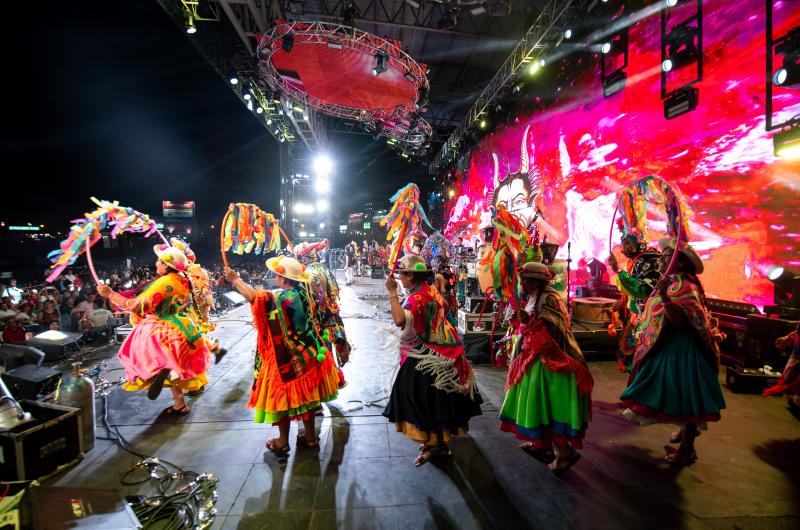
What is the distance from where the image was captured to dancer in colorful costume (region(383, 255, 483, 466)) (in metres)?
2.74

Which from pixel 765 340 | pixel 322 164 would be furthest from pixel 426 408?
pixel 322 164

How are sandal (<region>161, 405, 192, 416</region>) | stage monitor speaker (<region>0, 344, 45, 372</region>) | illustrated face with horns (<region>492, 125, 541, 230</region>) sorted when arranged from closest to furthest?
sandal (<region>161, 405, 192, 416</region>), stage monitor speaker (<region>0, 344, 45, 372</region>), illustrated face with horns (<region>492, 125, 541, 230</region>)

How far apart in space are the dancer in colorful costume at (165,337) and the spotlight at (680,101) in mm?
8550

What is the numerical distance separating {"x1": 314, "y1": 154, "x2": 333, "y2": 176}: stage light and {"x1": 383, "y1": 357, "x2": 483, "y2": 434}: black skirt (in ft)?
62.6

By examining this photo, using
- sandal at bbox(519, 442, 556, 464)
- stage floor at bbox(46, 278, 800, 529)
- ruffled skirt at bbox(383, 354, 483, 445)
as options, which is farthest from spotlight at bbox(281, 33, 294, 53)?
sandal at bbox(519, 442, 556, 464)

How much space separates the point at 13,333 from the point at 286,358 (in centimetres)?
593

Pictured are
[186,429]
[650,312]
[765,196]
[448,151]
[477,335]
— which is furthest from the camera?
[448,151]

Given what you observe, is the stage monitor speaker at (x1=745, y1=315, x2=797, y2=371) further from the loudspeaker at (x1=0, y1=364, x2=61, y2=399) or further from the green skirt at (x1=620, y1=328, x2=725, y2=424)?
the loudspeaker at (x1=0, y1=364, x2=61, y2=399)

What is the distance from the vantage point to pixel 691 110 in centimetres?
609

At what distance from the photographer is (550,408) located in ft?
8.88

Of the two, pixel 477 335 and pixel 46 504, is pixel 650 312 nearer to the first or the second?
pixel 477 335

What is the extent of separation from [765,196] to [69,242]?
30.7 ft

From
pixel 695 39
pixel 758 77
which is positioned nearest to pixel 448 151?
pixel 695 39

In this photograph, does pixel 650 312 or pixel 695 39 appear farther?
pixel 695 39
